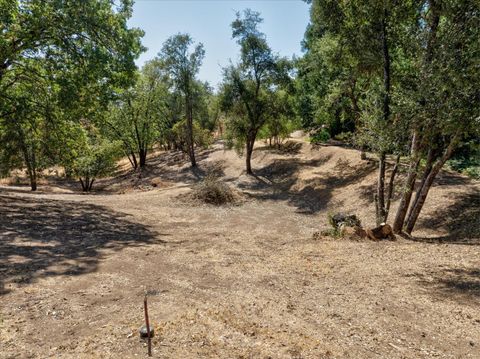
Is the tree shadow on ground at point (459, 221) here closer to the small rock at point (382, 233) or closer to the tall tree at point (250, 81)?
the small rock at point (382, 233)

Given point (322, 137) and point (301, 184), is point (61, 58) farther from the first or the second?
point (322, 137)

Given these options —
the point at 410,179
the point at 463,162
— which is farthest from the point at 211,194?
the point at 463,162

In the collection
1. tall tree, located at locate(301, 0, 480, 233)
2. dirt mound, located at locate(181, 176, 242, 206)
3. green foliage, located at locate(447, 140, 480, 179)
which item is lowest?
dirt mound, located at locate(181, 176, 242, 206)

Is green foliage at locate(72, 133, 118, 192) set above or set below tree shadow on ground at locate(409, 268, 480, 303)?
above

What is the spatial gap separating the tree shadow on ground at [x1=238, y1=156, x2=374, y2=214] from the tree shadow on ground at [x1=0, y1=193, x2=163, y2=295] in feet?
36.2

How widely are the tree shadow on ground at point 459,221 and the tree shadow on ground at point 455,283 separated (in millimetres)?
3244

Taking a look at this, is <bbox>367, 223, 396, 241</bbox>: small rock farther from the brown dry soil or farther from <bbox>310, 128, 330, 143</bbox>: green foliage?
<bbox>310, 128, 330, 143</bbox>: green foliage

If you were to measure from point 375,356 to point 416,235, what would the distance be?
9.65 meters

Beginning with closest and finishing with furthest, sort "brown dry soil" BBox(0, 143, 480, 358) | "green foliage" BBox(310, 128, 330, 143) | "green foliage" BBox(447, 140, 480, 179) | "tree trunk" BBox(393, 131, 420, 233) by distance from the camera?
"brown dry soil" BBox(0, 143, 480, 358) → "tree trunk" BBox(393, 131, 420, 233) → "green foliage" BBox(447, 140, 480, 179) → "green foliage" BBox(310, 128, 330, 143)

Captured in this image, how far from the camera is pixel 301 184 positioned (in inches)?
997

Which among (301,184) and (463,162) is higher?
(463,162)

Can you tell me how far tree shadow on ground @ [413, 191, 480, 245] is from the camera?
1180 cm

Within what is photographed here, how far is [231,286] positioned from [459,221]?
10.8m

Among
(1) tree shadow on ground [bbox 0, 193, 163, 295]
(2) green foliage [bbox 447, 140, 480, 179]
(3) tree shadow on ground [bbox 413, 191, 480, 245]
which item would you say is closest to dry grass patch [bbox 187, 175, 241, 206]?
(1) tree shadow on ground [bbox 0, 193, 163, 295]
